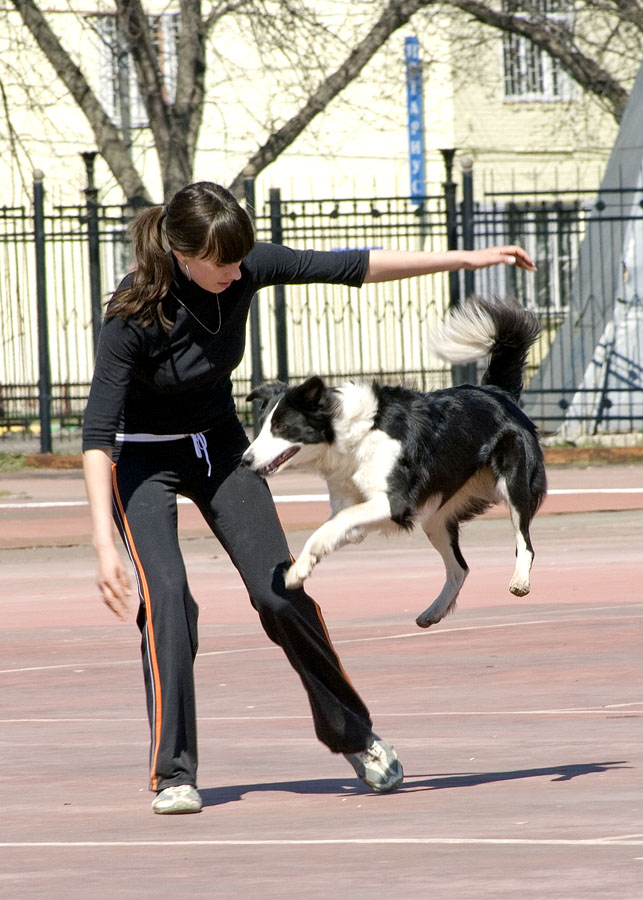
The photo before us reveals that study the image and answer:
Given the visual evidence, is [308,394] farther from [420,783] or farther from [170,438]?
[420,783]

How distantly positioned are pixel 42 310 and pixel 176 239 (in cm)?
1427

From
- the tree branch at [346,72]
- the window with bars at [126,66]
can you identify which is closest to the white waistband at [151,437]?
the tree branch at [346,72]

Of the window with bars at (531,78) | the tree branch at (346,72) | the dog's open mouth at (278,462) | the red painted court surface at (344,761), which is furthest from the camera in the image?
the window with bars at (531,78)

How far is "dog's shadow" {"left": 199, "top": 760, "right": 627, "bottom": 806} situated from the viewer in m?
5.20

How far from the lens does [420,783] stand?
5.27 meters

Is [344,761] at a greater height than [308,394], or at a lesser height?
lesser

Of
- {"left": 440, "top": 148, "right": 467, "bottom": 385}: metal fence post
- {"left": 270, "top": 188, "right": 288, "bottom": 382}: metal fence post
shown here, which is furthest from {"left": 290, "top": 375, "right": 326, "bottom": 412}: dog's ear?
{"left": 440, "top": 148, "right": 467, "bottom": 385}: metal fence post

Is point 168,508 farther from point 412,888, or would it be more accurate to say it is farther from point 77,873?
point 412,888

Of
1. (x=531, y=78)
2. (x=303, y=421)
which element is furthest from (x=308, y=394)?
(x=531, y=78)

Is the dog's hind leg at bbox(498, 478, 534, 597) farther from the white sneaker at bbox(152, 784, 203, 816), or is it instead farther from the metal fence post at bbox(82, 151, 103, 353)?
the metal fence post at bbox(82, 151, 103, 353)

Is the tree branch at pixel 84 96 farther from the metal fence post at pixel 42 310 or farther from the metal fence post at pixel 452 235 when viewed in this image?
the metal fence post at pixel 452 235

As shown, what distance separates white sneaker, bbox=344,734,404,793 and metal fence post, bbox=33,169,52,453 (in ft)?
45.8

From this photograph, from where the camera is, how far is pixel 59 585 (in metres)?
11.1

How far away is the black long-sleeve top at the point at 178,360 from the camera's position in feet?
15.9
